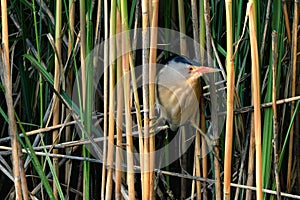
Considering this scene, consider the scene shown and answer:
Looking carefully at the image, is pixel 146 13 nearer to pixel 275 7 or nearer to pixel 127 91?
pixel 127 91

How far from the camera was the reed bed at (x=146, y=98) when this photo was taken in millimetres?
1095

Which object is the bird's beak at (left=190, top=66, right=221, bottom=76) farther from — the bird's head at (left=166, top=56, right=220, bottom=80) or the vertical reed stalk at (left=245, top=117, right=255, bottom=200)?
the vertical reed stalk at (left=245, top=117, right=255, bottom=200)

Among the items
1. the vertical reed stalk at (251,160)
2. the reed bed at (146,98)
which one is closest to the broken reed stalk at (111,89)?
the reed bed at (146,98)

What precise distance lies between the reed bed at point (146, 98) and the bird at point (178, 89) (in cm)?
3

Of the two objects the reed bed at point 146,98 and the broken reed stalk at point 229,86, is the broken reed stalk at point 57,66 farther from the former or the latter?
the broken reed stalk at point 229,86

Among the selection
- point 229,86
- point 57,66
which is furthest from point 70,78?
point 229,86

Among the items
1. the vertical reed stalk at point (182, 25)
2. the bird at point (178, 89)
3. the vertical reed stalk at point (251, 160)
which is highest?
the vertical reed stalk at point (182, 25)

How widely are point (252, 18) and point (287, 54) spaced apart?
0.60 m

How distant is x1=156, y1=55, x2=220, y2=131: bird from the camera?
1277 millimetres

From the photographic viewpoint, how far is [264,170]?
1.21m

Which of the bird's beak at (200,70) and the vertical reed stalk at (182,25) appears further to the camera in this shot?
the vertical reed stalk at (182,25)

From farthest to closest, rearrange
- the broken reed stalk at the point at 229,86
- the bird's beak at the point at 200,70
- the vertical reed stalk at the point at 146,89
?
the bird's beak at the point at 200,70, the vertical reed stalk at the point at 146,89, the broken reed stalk at the point at 229,86

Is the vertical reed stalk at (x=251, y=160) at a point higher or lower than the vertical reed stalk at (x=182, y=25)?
lower

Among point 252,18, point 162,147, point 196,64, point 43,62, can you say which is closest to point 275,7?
point 196,64
